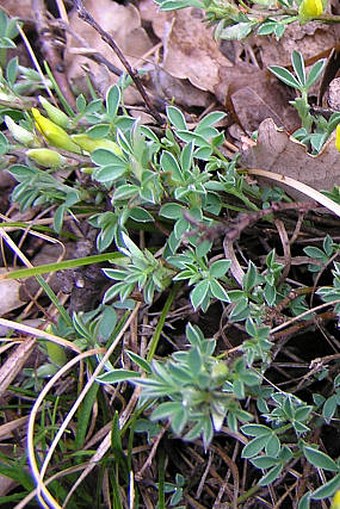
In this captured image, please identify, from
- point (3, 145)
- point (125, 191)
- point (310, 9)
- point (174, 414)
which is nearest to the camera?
point (174, 414)

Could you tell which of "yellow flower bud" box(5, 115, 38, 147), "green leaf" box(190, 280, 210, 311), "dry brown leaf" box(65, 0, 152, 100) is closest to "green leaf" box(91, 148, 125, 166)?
"yellow flower bud" box(5, 115, 38, 147)

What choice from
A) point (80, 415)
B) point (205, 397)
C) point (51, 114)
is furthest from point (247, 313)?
point (51, 114)

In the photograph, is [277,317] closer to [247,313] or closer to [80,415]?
[247,313]

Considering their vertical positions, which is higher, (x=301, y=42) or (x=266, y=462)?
(x=301, y=42)

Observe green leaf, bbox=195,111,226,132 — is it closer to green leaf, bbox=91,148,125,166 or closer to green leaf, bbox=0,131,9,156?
green leaf, bbox=91,148,125,166

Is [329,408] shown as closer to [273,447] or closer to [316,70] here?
[273,447]

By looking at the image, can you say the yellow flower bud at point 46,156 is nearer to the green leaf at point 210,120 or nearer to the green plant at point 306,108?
the green leaf at point 210,120

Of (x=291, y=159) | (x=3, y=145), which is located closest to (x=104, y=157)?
(x=3, y=145)
